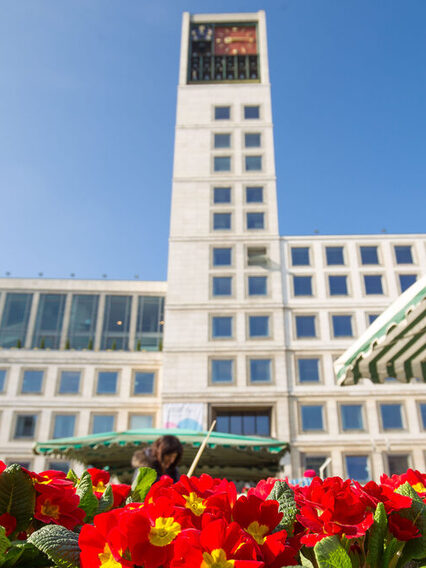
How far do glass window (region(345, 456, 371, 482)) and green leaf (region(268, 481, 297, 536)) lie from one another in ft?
107

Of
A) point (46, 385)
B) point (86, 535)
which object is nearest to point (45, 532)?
point (86, 535)

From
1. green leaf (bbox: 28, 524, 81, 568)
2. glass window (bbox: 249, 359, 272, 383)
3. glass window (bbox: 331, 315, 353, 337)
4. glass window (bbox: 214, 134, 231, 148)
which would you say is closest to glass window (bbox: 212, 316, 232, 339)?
glass window (bbox: 249, 359, 272, 383)

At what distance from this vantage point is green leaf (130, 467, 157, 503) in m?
1.48

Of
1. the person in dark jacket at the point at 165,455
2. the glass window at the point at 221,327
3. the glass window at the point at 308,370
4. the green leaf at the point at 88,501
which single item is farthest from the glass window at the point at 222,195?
the green leaf at the point at 88,501

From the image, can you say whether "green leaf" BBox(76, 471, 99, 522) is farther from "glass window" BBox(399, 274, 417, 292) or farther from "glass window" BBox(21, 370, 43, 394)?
"glass window" BBox(399, 274, 417, 292)

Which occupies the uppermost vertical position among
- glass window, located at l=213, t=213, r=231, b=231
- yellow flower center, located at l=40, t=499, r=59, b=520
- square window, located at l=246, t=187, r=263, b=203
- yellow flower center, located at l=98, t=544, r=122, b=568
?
square window, located at l=246, t=187, r=263, b=203

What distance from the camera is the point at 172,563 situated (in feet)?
2.82

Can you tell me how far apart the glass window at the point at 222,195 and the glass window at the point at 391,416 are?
20.0m

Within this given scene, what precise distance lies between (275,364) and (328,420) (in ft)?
16.7

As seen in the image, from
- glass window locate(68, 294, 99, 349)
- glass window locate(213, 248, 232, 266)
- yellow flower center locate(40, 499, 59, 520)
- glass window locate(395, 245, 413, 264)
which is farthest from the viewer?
glass window locate(68, 294, 99, 349)

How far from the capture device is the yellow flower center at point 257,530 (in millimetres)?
1046

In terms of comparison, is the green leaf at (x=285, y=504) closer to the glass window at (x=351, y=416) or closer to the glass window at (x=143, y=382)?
the glass window at (x=351, y=416)

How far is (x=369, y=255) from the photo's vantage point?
3822cm

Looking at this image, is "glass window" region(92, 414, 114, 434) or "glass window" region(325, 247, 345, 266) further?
A: "glass window" region(325, 247, 345, 266)
